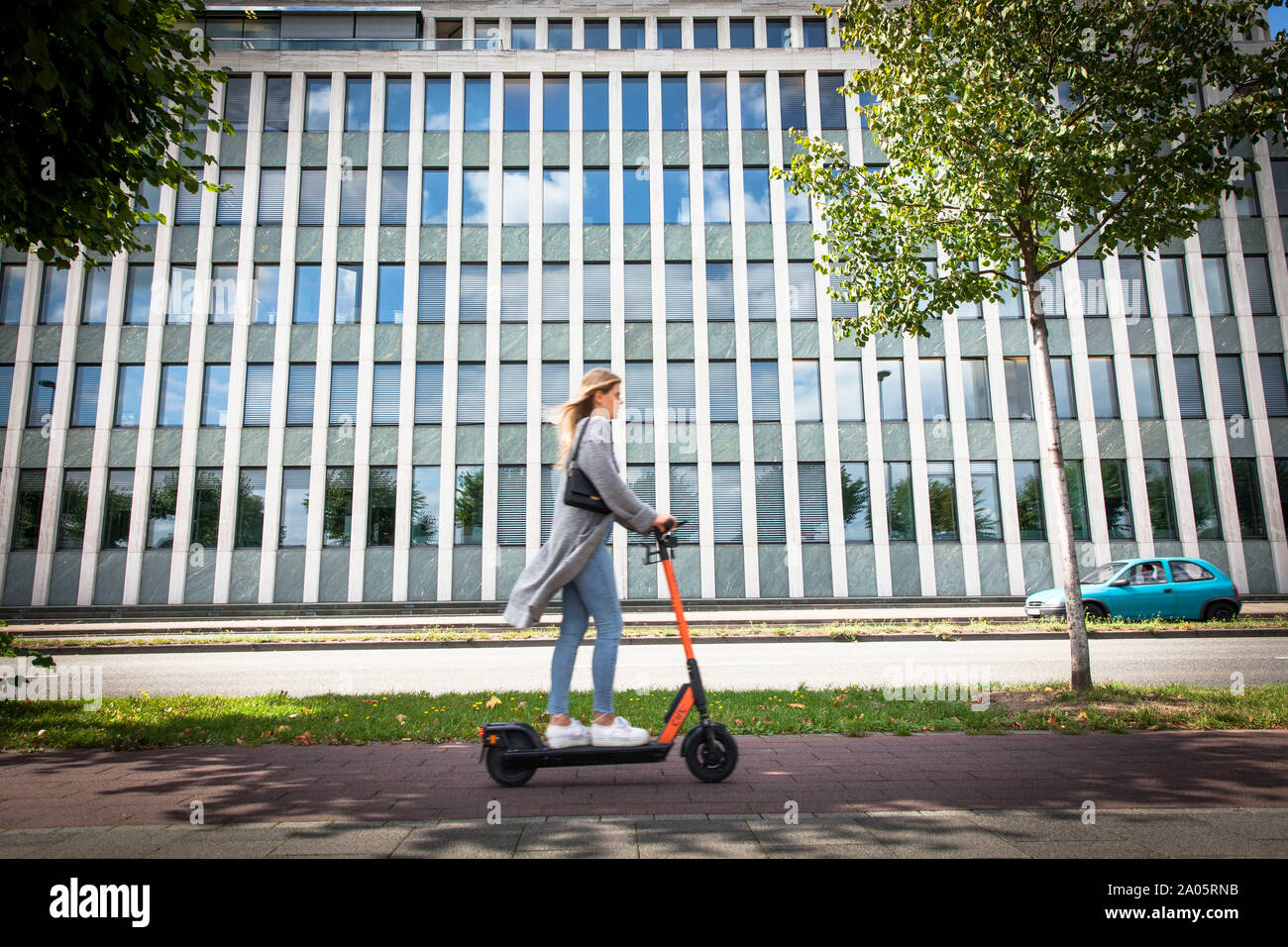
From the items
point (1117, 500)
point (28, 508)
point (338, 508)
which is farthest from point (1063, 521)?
point (28, 508)

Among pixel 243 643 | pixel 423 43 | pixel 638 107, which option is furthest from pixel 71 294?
pixel 638 107

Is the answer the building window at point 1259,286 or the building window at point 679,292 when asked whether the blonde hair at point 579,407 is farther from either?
the building window at point 1259,286

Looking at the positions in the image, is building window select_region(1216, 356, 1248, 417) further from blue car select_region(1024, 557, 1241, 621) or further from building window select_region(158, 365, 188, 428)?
building window select_region(158, 365, 188, 428)

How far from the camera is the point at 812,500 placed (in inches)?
885

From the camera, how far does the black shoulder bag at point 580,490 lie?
3832mm

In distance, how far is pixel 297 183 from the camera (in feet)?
79.5

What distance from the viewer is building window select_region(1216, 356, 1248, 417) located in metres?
23.2

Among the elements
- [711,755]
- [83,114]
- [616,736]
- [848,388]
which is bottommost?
[711,755]

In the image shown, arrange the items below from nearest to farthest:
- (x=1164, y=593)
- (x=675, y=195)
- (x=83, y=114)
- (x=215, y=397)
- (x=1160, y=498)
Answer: (x=83, y=114), (x=1164, y=593), (x=1160, y=498), (x=215, y=397), (x=675, y=195)

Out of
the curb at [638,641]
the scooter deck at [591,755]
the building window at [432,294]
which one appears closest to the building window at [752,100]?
the building window at [432,294]

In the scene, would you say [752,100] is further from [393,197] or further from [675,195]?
[393,197]

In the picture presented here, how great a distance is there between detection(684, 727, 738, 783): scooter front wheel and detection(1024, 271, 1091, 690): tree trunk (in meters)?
4.60

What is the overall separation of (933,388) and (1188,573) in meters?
9.70
